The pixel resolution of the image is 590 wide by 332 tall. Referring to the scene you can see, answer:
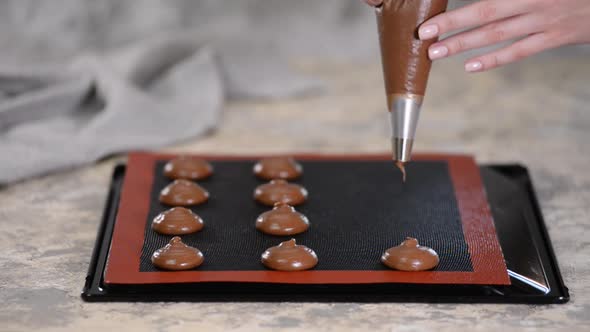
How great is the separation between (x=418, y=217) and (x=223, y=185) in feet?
1.07

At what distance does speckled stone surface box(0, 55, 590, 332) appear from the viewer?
3.82ft

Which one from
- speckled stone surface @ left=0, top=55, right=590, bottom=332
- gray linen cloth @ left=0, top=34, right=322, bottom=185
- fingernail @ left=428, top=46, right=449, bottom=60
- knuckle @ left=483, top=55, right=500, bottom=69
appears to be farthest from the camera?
gray linen cloth @ left=0, top=34, right=322, bottom=185

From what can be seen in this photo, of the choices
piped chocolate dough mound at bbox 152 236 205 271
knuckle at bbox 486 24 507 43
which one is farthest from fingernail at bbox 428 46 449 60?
piped chocolate dough mound at bbox 152 236 205 271

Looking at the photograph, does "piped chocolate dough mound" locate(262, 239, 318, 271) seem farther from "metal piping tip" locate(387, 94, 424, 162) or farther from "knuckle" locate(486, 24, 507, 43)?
"knuckle" locate(486, 24, 507, 43)

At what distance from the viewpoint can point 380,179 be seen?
1.59 meters

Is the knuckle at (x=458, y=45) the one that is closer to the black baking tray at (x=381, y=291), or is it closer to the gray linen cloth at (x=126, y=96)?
the black baking tray at (x=381, y=291)

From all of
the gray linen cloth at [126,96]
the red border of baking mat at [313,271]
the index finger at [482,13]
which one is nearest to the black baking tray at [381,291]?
A: the red border of baking mat at [313,271]

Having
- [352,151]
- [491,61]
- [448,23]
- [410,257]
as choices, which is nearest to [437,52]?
[448,23]

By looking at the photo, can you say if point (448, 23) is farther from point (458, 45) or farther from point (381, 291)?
point (381, 291)

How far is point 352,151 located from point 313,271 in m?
0.62

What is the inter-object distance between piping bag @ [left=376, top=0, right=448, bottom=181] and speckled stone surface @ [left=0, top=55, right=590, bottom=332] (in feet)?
0.83

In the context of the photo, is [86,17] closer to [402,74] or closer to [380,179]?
[380,179]

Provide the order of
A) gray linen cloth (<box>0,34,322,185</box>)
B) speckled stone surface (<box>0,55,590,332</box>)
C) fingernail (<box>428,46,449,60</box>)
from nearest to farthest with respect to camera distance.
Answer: speckled stone surface (<box>0,55,590,332</box>), fingernail (<box>428,46,449,60</box>), gray linen cloth (<box>0,34,322,185</box>)

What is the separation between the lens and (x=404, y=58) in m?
1.26
